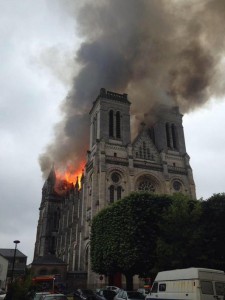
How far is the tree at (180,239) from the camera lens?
1060 inches

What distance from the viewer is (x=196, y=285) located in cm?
1697

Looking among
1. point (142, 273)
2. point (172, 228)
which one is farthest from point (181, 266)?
point (142, 273)

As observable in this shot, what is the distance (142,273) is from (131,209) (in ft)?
21.3

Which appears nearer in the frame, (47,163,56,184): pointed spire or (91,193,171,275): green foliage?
(91,193,171,275): green foliage

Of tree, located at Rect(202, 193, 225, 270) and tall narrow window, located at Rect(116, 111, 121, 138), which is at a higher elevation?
tall narrow window, located at Rect(116, 111, 121, 138)

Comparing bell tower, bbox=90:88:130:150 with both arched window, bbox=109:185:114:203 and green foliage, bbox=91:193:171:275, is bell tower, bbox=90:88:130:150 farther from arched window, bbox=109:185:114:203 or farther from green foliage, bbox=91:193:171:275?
green foliage, bbox=91:193:171:275

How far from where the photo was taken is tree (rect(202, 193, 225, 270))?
91.3ft

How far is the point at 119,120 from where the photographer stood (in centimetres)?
6084

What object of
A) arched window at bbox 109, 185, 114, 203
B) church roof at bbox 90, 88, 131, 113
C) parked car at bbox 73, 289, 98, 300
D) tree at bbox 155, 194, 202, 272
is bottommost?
parked car at bbox 73, 289, 98, 300

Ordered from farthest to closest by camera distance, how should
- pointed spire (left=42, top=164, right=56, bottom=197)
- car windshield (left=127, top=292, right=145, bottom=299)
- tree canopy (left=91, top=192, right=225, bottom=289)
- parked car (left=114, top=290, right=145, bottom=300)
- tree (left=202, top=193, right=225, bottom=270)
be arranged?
pointed spire (left=42, top=164, right=56, bottom=197) < tree (left=202, top=193, right=225, bottom=270) < tree canopy (left=91, top=192, right=225, bottom=289) < car windshield (left=127, top=292, right=145, bottom=299) < parked car (left=114, top=290, right=145, bottom=300)

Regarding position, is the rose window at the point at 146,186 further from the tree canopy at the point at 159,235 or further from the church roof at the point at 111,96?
the tree canopy at the point at 159,235

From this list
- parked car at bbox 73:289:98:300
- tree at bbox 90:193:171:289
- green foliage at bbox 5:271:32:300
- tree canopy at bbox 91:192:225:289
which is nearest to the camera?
green foliage at bbox 5:271:32:300

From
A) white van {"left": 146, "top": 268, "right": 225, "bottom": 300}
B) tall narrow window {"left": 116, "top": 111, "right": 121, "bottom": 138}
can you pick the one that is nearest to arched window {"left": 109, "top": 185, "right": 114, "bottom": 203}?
tall narrow window {"left": 116, "top": 111, "right": 121, "bottom": 138}

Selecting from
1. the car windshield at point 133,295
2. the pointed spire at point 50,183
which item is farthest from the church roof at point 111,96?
the car windshield at point 133,295
